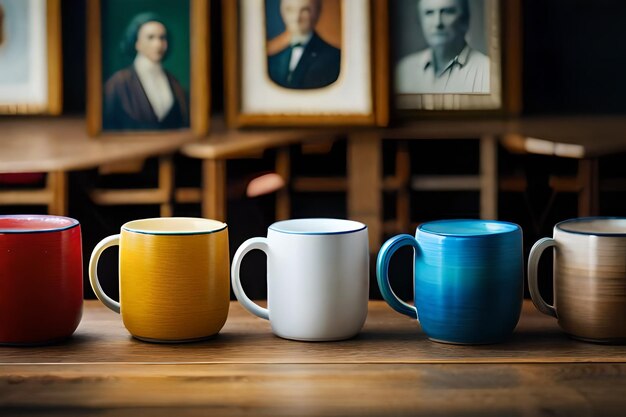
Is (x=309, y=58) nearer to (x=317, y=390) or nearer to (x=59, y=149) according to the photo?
(x=59, y=149)

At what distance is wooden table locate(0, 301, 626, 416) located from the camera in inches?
35.8

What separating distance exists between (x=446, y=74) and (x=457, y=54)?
29 mm

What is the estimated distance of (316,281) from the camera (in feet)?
3.39

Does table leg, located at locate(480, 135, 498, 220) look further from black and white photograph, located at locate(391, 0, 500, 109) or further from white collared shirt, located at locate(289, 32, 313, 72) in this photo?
white collared shirt, located at locate(289, 32, 313, 72)

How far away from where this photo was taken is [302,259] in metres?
1.03

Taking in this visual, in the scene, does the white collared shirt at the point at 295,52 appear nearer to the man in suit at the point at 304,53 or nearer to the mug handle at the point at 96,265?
the man in suit at the point at 304,53

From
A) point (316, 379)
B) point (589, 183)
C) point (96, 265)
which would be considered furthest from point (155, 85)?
point (589, 183)

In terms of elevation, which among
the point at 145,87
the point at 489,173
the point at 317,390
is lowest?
the point at 317,390

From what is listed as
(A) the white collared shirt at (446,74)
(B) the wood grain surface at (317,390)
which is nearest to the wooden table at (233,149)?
(A) the white collared shirt at (446,74)

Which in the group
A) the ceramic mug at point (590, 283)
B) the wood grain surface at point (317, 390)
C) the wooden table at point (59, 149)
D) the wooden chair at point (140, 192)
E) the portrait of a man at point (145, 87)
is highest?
the portrait of a man at point (145, 87)

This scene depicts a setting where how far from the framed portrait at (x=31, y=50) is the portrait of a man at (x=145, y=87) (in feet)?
0.25

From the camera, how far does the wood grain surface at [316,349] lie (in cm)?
100

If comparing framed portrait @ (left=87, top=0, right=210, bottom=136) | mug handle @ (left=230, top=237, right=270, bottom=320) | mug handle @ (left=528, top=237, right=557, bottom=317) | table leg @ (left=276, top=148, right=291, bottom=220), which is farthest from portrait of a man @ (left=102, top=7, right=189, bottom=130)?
mug handle @ (left=528, top=237, right=557, bottom=317)

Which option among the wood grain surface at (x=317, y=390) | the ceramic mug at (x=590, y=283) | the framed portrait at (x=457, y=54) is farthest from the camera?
the framed portrait at (x=457, y=54)
